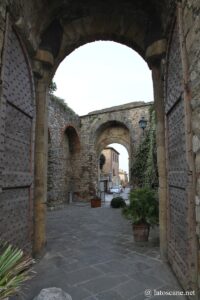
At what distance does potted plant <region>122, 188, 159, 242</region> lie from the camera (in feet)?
14.1

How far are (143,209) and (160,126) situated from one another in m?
1.65

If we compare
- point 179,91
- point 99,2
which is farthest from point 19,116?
point 99,2

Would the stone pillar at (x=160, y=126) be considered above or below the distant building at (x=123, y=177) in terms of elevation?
above

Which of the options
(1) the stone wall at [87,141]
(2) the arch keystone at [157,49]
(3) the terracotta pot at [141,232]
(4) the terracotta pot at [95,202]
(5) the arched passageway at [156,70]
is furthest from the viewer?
(1) the stone wall at [87,141]

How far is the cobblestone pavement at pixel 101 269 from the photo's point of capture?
2.48 meters

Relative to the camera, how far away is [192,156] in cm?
224

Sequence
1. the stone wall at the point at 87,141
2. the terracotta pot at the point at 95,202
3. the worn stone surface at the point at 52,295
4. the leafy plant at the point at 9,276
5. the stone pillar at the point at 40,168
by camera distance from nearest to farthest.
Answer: the leafy plant at the point at 9,276, the worn stone surface at the point at 52,295, the stone pillar at the point at 40,168, the terracotta pot at the point at 95,202, the stone wall at the point at 87,141

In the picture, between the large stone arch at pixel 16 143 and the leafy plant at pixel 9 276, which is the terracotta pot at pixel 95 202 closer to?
the large stone arch at pixel 16 143

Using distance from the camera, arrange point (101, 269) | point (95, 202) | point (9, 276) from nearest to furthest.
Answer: point (9, 276) → point (101, 269) → point (95, 202)

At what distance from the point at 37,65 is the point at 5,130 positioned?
1.56 metres

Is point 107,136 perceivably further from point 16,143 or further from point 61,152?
point 16,143

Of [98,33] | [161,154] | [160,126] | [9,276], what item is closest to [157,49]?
[160,126]

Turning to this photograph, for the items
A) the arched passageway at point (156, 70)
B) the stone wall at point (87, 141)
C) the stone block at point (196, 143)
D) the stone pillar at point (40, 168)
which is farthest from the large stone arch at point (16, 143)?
the stone wall at point (87, 141)

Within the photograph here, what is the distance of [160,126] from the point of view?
3828 millimetres
